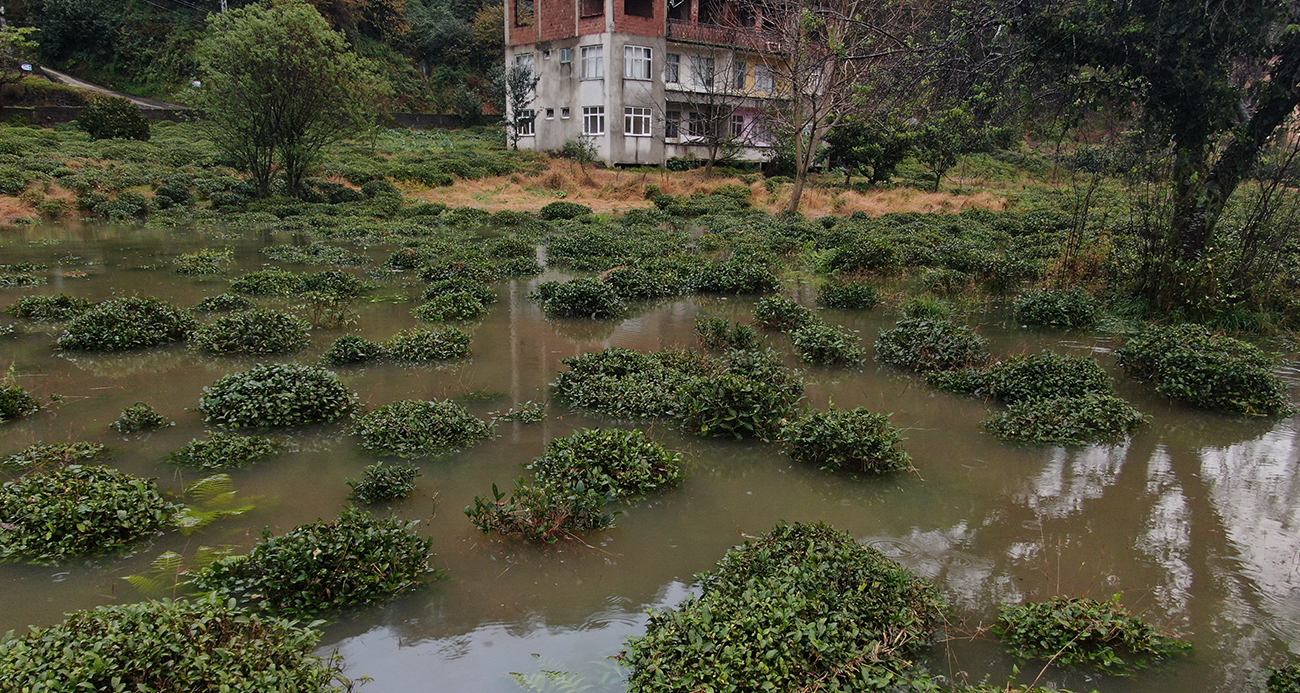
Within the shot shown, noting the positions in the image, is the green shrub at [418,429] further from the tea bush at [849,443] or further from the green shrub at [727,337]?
the green shrub at [727,337]

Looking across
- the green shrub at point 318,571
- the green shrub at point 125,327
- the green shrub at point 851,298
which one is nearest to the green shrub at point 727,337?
the green shrub at point 851,298

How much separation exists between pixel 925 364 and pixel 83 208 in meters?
24.5

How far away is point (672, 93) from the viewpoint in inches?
1714

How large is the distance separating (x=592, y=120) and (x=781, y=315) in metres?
33.6

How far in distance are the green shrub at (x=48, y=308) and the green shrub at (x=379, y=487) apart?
7792mm

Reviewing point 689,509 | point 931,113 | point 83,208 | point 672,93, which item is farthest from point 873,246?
point 672,93

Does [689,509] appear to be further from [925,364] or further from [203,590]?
[925,364]

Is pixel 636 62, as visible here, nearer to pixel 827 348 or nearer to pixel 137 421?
pixel 827 348

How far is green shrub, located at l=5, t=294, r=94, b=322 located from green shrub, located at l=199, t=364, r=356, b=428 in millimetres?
5342

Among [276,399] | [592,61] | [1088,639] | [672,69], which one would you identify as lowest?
[1088,639]

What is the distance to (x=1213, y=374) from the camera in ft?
28.7

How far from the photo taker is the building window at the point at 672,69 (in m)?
43.3

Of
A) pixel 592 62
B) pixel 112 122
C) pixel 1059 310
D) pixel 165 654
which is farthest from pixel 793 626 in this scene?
pixel 592 62

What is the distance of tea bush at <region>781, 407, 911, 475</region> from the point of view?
6.94 m
